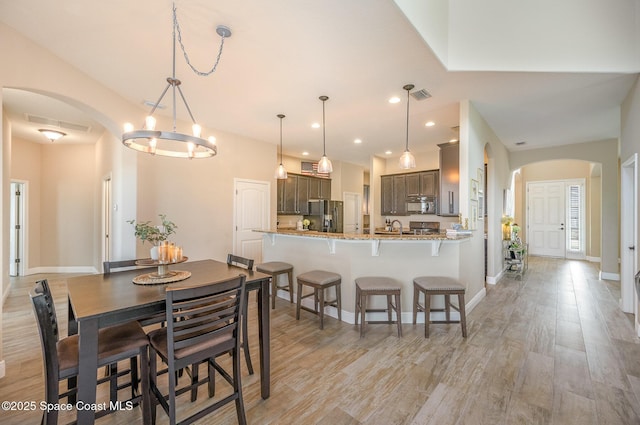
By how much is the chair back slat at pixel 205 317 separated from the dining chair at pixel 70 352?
291 millimetres

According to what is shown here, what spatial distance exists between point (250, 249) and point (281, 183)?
1901 millimetres

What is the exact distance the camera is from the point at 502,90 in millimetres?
3352

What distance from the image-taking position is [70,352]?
1549 millimetres

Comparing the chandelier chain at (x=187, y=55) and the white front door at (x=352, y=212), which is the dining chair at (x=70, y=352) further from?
the white front door at (x=352, y=212)

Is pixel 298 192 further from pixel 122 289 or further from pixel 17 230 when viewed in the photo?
pixel 17 230

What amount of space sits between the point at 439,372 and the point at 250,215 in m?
4.25

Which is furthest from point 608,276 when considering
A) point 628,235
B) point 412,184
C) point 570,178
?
point 412,184

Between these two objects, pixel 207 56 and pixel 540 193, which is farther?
pixel 540 193

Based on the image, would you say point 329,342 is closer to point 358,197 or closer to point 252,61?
point 252,61

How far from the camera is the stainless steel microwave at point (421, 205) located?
645 cm

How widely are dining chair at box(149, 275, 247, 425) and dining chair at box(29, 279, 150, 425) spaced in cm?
8

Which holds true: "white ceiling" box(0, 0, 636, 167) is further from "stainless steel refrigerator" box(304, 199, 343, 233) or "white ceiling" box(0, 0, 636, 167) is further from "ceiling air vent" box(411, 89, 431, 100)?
"stainless steel refrigerator" box(304, 199, 343, 233)

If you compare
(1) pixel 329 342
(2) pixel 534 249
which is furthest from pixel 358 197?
(1) pixel 329 342

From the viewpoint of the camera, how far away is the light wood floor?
6.01 ft
